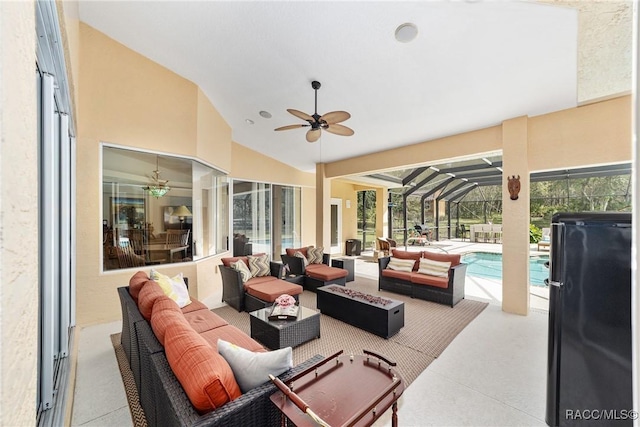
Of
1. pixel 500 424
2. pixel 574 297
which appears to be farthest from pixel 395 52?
pixel 500 424

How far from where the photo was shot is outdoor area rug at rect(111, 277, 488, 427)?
260cm

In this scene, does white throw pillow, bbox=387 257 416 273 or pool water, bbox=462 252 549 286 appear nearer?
white throw pillow, bbox=387 257 416 273

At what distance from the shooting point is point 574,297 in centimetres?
175

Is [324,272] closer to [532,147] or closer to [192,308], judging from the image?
[192,308]

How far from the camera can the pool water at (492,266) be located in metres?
6.64

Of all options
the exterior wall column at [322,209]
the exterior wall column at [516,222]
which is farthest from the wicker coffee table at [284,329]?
the exterior wall column at [322,209]

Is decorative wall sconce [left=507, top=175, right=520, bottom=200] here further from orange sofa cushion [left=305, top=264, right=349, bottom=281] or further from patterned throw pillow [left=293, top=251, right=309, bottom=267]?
patterned throw pillow [left=293, top=251, right=309, bottom=267]

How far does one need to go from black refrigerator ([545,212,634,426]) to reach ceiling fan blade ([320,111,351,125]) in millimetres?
2262

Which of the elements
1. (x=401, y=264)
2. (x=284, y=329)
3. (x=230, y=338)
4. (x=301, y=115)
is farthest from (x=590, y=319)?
(x=401, y=264)

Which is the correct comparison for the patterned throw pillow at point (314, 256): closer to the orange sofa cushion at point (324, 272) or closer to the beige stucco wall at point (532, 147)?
the orange sofa cushion at point (324, 272)

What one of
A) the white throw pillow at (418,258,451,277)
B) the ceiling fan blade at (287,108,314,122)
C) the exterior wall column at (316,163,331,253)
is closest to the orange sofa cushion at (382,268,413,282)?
the white throw pillow at (418,258,451,277)

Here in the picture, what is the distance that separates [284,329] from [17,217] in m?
2.68

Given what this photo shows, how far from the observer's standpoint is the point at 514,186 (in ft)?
13.6

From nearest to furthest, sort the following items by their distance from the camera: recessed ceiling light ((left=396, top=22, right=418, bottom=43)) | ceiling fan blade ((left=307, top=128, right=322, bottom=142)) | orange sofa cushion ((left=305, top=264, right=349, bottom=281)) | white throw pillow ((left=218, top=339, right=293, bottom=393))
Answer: white throw pillow ((left=218, top=339, right=293, bottom=393)) < recessed ceiling light ((left=396, top=22, right=418, bottom=43)) < ceiling fan blade ((left=307, top=128, right=322, bottom=142)) < orange sofa cushion ((left=305, top=264, right=349, bottom=281))
